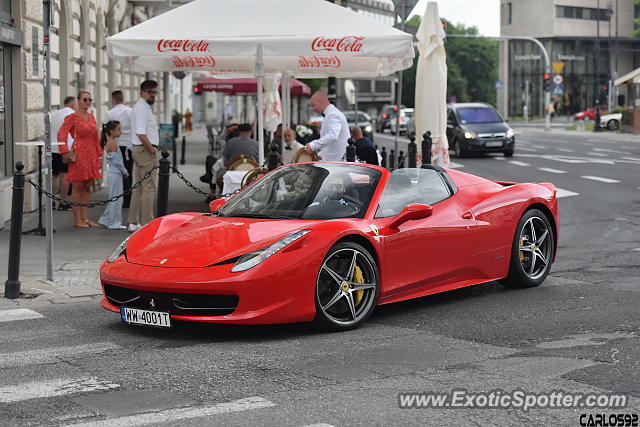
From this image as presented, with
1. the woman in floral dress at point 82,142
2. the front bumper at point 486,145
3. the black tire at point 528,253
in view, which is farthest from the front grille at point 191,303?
the front bumper at point 486,145

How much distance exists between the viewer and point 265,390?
5.97 meters

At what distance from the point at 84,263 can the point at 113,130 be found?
4.36 metres

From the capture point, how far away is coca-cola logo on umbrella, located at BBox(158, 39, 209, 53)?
1315 centimetres

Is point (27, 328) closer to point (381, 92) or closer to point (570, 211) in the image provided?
point (570, 211)

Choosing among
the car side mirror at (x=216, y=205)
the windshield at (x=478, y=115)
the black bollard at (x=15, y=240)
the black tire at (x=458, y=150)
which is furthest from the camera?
the windshield at (x=478, y=115)

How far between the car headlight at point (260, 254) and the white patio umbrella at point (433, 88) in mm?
8803

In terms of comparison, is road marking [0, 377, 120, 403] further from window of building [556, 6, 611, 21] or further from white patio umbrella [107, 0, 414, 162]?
window of building [556, 6, 611, 21]

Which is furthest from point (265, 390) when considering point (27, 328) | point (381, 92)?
→ point (381, 92)

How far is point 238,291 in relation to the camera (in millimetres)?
7223

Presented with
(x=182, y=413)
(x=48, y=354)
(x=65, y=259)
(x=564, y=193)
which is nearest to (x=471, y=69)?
(x=564, y=193)

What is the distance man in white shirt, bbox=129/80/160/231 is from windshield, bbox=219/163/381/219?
577 centimetres

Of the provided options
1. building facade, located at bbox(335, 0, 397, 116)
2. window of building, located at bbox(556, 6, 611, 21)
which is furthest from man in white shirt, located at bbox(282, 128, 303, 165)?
building facade, located at bbox(335, 0, 397, 116)

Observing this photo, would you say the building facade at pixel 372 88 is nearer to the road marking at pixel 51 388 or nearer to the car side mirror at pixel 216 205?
the car side mirror at pixel 216 205

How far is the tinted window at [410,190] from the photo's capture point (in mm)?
8430
